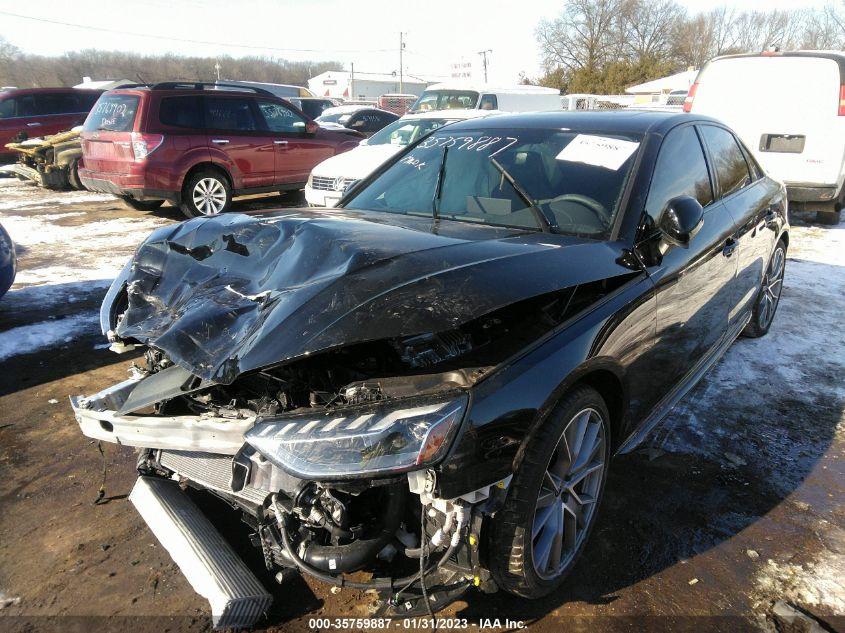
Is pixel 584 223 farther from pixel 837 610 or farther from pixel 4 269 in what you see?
pixel 4 269

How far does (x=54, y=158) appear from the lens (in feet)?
40.9

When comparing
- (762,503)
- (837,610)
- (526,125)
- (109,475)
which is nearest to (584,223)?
(526,125)

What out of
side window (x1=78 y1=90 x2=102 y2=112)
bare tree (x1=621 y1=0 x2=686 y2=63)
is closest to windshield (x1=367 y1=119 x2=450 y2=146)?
side window (x1=78 y1=90 x2=102 y2=112)

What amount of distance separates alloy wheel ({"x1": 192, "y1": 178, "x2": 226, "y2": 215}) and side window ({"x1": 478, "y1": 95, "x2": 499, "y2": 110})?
6.89 meters

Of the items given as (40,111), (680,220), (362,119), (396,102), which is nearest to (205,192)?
(362,119)

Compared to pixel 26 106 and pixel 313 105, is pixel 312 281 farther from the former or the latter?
pixel 313 105

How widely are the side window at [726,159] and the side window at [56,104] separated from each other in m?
15.9

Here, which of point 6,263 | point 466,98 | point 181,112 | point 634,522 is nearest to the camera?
point 634,522

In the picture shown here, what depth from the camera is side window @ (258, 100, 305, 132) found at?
1011cm

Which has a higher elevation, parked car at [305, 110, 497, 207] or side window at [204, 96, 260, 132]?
side window at [204, 96, 260, 132]

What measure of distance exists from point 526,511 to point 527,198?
5.24ft

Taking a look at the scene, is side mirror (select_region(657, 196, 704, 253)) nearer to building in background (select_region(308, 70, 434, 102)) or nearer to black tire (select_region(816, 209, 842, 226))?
black tire (select_region(816, 209, 842, 226))

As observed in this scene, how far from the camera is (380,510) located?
1.86 metres

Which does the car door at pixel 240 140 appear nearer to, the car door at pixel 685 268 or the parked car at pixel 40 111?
the parked car at pixel 40 111
